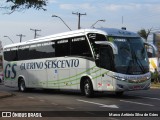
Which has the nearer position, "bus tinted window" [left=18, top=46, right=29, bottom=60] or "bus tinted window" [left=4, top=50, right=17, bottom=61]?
"bus tinted window" [left=18, top=46, right=29, bottom=60]

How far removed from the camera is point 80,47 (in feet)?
72.6

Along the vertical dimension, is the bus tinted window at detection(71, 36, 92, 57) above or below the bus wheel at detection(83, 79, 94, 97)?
above

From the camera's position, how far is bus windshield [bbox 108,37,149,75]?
20.3 metres

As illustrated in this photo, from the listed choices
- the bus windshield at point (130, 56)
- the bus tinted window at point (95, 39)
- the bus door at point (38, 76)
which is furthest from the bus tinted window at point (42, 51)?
the bus windshield at point (130, 56)

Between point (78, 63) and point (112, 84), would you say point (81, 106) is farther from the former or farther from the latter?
point (78, 63)

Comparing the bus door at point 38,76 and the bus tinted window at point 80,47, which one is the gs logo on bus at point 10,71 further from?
the bus tinted window at point 80,47

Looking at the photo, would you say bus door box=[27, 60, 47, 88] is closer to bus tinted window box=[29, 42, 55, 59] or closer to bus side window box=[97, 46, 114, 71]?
bus tinted window box=[29, 42, 55, 59]

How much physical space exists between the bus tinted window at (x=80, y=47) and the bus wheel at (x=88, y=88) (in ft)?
4.58

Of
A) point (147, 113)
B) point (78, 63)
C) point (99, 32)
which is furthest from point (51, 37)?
point (147, 113)

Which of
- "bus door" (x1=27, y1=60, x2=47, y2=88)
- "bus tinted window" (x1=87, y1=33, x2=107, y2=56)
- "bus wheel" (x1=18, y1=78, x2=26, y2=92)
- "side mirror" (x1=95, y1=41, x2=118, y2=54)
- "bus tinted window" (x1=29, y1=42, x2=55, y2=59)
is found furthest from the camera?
"bus wheel" (x1=18, y1=78, x2=26, y2=92)

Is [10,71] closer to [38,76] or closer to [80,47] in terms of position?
[38,76]

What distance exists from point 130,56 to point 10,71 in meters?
12.7

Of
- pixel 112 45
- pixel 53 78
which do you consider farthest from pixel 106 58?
pixel 53 78

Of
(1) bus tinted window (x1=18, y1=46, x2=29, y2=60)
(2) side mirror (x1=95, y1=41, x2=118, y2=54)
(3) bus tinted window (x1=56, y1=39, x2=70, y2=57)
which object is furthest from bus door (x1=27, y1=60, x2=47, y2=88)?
(2) side mirror (x1=95, y1=41, x2=118, y2=54)
